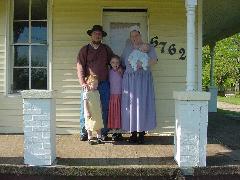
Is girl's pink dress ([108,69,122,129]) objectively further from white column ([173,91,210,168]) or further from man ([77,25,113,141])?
white column ([173,91,210,168])

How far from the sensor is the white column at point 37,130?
251 inches

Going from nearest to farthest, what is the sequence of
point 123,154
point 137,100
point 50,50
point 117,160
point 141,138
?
1. point 117,160
2. point 123,154
3. point 137,100
4. point 141,138
5. point 50,50

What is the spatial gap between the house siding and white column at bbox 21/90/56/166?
253cm

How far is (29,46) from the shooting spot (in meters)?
8.95

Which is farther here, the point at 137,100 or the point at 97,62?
the point at 97,62

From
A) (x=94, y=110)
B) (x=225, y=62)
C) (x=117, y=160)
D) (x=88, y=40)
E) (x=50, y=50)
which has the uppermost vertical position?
(x=225, y=62)

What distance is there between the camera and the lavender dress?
7762 millimetres

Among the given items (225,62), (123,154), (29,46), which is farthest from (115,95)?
(225,62)

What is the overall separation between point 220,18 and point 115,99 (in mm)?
5560

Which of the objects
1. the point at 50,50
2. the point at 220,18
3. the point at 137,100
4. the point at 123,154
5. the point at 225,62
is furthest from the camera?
the point at 225,62

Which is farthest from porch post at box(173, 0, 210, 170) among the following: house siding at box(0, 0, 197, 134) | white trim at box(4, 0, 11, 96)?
white trim at box(4, 0, 11, 96)

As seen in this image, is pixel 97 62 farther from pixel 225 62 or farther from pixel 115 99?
pixel 225 62

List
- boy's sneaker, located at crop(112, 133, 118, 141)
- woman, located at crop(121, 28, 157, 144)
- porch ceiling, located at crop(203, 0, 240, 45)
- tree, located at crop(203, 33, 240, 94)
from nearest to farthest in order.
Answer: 1. woman, located at crop(121, 28, 157, 144)
2. boy's sneaker, located at crop(112, 133, 118, 141)
3. porch ceiling, located at crop(203, 0, 240, 45)
4. tree, located at crop(203, 33, 240, 94)

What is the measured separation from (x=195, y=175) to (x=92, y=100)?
2.32m
